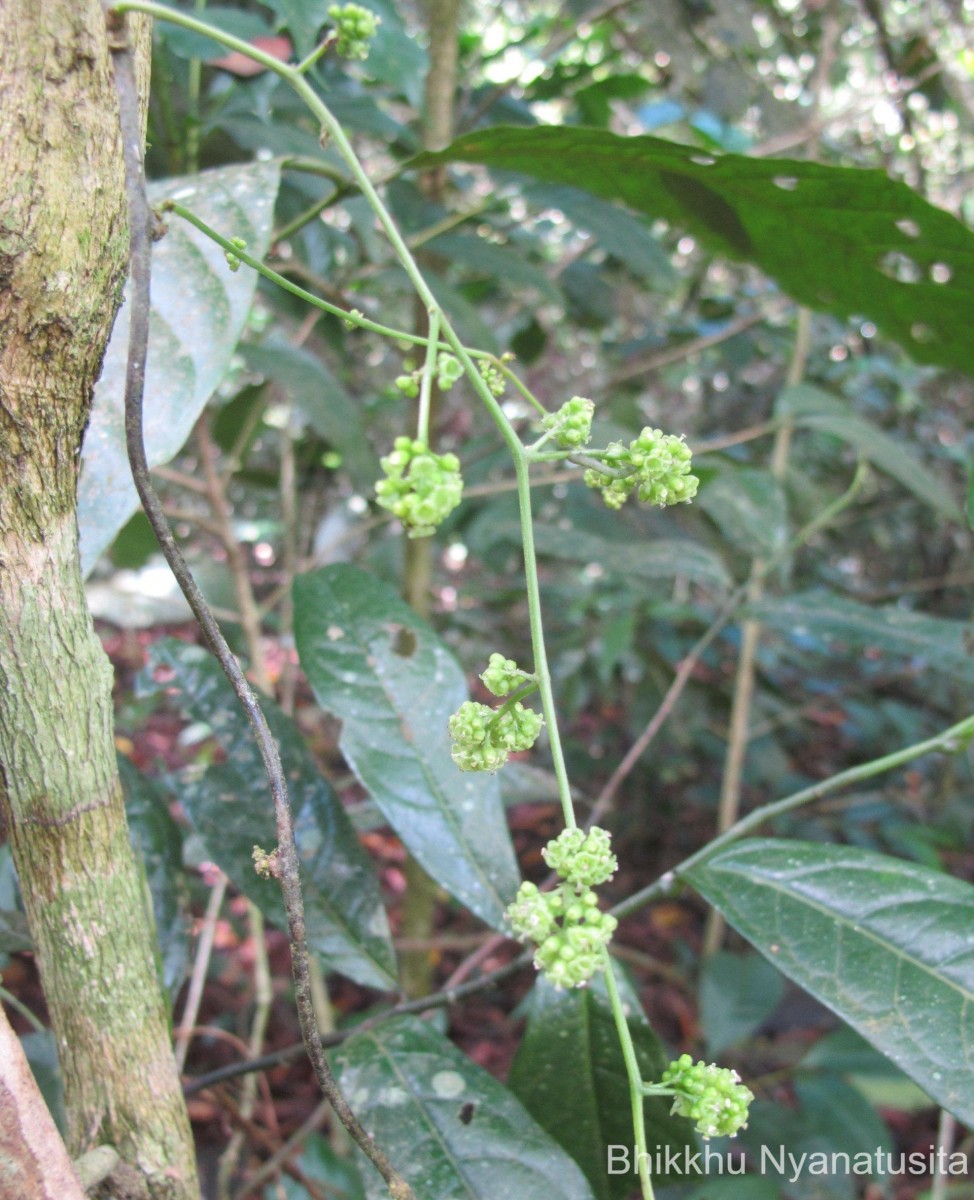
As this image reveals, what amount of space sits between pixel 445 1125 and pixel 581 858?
0.31 m

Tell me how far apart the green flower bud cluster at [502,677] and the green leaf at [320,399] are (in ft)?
2.91

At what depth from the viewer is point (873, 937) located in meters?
0.65

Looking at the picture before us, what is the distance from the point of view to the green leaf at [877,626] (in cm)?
127

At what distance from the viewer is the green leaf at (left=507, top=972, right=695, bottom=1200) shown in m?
0.74

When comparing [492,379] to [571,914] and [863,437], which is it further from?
[863,437]

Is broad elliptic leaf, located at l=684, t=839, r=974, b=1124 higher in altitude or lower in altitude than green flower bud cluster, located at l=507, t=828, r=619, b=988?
lower

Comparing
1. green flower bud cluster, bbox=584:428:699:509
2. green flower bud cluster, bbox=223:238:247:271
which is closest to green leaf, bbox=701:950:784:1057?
green flower bud cluster, bbox=584:428:699:509

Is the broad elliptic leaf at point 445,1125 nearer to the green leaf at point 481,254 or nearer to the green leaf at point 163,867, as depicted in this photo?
the green leaf at point 163,867

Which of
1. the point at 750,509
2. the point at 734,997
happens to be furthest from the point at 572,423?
the point at 734,997

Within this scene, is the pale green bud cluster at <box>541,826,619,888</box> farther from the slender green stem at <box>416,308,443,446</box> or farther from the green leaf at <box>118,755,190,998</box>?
the green leaf at <box>118,755,190,998</box>

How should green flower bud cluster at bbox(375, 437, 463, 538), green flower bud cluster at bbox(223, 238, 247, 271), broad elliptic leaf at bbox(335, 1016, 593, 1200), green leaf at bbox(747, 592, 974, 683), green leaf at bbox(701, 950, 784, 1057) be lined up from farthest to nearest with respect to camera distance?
green leaf at bbox(701, 950, 784, 1057) → green leaf at bbox(747, 592, 974, 683) → broad elliptic leaf at bbox(335, 1016, 593, 1200) → green flower bud cluster at bbox(223, 238, 247, 271) → green flower bud cluster at bbox(375, 437, 463, 538)

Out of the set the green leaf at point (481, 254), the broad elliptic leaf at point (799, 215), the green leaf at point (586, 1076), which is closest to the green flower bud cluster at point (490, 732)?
the green leaf at point (586, 1076)

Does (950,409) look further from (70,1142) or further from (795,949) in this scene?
(70,1142)

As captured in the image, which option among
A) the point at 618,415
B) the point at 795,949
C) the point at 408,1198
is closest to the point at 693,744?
the point at 618,415
